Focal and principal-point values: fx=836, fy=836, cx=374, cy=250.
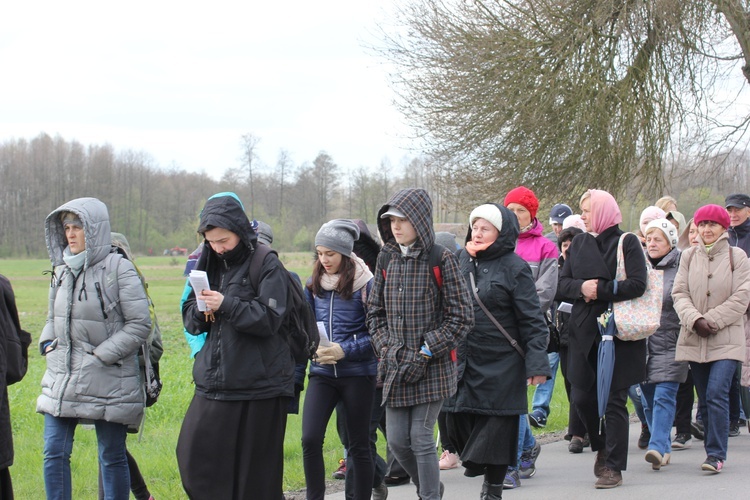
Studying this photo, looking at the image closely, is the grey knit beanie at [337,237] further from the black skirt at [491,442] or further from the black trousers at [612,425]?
the black trousers at [612,425]

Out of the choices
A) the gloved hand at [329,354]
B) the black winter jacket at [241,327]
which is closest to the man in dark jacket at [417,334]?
the gloved hand at [329,354]

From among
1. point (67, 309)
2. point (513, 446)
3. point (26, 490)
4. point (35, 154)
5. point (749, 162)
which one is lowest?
point (26, 490)

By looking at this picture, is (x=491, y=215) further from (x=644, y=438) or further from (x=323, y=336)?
(x=644, y=438)

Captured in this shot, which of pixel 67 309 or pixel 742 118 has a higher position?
pixel 742 118

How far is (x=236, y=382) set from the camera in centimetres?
435

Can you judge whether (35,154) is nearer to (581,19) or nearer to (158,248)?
(158,248)

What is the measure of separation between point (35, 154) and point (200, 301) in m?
94.0

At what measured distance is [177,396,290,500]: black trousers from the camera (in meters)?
4.38

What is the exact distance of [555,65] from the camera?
1577cm

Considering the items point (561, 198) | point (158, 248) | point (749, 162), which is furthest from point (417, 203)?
point (158, 248)

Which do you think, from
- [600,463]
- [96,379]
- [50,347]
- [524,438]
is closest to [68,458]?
[96,379]

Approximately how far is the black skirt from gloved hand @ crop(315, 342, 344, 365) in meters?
0.95

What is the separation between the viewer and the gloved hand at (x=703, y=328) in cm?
670

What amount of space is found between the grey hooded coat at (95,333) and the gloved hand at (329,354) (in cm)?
106
